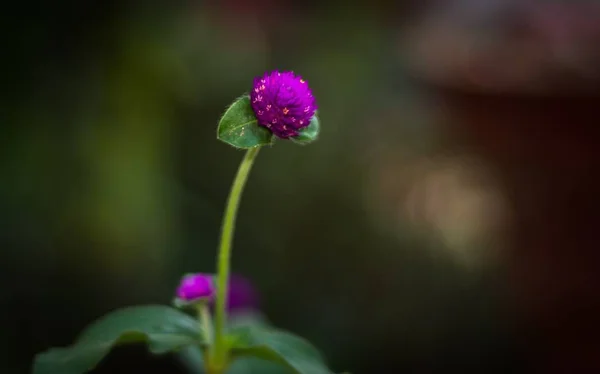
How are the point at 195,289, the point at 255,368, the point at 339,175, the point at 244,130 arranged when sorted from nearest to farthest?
the point at 244,130, the point at 195,289, the point at 255,368, the point at 339,175

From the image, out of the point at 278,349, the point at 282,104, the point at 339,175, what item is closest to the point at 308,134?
the point at 282,104

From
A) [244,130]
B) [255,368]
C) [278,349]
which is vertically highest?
[244,130]

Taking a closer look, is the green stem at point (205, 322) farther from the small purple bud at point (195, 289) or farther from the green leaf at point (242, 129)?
the green leaf at point (242, 129)

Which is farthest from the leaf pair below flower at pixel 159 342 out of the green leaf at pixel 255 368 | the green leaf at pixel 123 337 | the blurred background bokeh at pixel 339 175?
the blurred background bokeh at pixel 339 175

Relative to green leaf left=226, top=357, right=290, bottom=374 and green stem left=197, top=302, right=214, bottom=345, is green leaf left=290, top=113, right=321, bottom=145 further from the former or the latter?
green leaf left=226, top=357, right=290, bottom=374

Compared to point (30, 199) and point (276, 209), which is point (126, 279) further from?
point (276, 209)

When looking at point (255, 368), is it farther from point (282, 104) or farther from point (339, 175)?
point (339, 175)

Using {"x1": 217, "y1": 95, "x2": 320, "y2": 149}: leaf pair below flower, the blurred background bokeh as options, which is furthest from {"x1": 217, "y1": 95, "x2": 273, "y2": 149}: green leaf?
the blurred background bokeh

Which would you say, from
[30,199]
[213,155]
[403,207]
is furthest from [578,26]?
A: [30,199]
